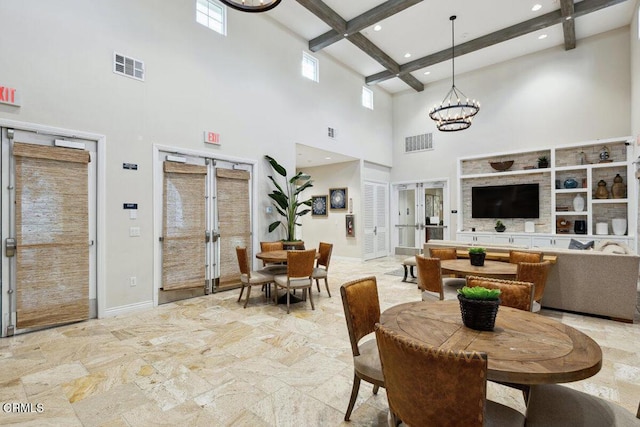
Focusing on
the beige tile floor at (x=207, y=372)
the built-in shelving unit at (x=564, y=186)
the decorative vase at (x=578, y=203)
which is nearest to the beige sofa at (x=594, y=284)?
the beige tile floor at (x=207, y=372)

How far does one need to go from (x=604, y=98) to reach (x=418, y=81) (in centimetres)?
449

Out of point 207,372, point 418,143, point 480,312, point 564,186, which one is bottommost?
point 207,372

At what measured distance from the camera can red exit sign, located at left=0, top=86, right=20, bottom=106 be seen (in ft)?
11.6

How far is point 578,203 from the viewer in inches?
290

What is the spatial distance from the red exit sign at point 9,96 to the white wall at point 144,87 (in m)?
0.06

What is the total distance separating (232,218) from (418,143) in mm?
6711

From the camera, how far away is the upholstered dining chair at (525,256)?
4191 millimetres

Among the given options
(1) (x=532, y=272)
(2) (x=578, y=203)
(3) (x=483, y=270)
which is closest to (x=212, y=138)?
(3) (x=483, y=270)

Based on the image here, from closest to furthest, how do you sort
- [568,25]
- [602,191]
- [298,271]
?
[298,271]
[568,25]
[602,191]

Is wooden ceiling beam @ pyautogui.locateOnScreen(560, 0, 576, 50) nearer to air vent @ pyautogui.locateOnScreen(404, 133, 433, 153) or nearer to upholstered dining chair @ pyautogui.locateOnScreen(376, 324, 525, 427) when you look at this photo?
air vent @ pyautogui.locateOnScreen(404, 133, 433, 153)

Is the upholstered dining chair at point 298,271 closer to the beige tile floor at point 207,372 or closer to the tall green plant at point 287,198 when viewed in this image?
the beige tile floor at point 207,372

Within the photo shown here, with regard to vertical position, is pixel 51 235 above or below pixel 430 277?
above

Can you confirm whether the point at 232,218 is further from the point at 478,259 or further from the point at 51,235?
the point at 478,259

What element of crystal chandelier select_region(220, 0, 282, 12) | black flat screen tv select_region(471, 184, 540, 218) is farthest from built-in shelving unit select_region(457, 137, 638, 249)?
crystal chandelier select_region(220, 0, 282, 12)
